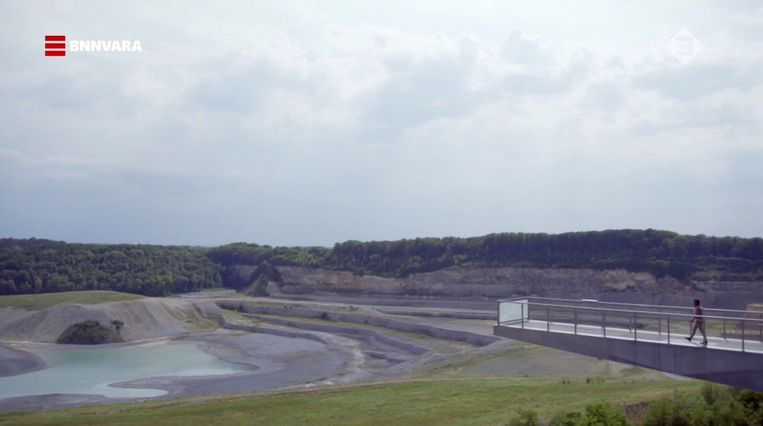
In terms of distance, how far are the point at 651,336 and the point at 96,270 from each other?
8672cm

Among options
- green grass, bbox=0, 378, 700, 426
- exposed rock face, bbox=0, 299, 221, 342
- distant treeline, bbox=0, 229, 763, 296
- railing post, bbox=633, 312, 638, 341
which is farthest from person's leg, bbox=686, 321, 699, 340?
exposed rock face, bbox=0, 299, 221, 342

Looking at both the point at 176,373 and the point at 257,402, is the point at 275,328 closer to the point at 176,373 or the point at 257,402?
the point at 176,373

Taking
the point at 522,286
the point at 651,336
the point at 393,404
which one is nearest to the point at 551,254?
the point at 522,286

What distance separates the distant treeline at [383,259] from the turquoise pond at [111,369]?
34689mm

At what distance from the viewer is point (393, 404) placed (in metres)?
23.4

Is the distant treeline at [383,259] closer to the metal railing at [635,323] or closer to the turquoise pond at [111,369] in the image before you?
the turquoise pond at [111,369]

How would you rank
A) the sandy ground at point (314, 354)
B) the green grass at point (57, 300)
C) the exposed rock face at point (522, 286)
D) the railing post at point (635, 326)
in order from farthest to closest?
the green grass at point (57, 300)
the exposed rock face at point (522, 286)
the sandy ground at point (314, 354)
the railing post at point (635, 326)

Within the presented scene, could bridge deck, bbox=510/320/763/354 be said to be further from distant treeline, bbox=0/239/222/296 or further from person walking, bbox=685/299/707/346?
distant treeline, bbox=0/239/222/296

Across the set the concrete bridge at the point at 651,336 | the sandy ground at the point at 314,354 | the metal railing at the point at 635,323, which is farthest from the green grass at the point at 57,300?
the concrete bridge at the point at 651,336

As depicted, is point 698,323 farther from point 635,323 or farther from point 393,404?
point 393,404

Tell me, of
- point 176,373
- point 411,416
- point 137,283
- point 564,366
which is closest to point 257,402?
point 411,416

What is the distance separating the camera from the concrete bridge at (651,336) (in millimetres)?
16203

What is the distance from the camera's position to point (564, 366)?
33844 mm

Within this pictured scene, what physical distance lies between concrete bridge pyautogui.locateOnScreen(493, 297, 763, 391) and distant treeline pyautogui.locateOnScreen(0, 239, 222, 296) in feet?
258
